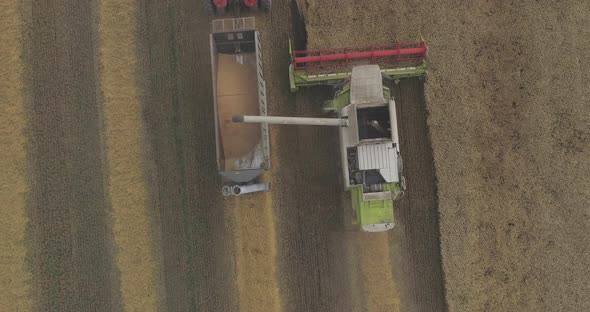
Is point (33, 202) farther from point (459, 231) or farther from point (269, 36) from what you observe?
point (459, 231)

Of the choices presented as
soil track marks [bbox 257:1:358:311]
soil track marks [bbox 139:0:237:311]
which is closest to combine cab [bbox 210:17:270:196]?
soil track marks [bbox 257:1:358:311]

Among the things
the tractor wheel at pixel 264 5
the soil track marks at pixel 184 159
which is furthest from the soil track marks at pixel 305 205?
the soil track marks at pixel 184 159

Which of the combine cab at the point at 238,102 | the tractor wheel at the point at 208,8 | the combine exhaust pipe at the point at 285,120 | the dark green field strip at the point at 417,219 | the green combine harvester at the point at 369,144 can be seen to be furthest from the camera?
the tractor wheel at the point at 208,8

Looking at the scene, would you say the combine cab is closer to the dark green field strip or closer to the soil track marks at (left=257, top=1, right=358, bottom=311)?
the soil track marks at (left=257, top=1, right=358, bottom=311)

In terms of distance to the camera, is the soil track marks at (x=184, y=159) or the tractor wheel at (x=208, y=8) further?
the tractor wheel at (x=208, y=8)

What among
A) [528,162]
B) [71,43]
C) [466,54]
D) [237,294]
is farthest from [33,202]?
[528,162]

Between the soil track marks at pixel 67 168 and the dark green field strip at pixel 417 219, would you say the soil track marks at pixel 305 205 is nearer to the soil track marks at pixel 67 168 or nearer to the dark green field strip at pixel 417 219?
the dark green field strip at pixel 417 219
